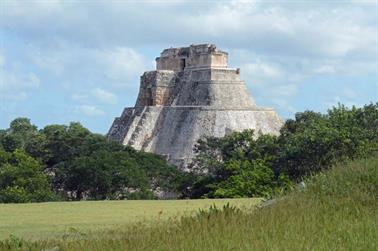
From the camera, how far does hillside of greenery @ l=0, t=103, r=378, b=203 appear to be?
3108 cm

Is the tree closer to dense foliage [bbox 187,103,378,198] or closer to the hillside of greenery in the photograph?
the hillside of greenery

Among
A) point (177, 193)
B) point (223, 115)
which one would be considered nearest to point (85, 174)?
point (177, 193)

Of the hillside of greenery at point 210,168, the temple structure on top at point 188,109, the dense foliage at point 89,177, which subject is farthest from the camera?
the temple structure on top at point 188,109

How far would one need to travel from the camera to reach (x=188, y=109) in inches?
2249

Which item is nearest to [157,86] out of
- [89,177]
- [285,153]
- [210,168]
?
[210,168]

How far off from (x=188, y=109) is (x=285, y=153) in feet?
79.9

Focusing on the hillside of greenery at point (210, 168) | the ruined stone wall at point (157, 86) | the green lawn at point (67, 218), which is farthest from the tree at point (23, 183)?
the ruined stone wall at point (157, 86)

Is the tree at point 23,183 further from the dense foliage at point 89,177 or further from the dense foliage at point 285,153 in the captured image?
the dense foliage at point 285,153

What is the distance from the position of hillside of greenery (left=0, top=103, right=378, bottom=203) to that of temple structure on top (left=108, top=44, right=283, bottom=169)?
10.6 metres

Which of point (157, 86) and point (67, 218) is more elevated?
point (157, 86)

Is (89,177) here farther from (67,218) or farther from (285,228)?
(285,228)

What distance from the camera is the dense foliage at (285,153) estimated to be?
30594mm

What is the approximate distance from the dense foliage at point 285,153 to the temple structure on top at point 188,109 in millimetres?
13529

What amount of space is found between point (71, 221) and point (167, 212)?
173 cm
